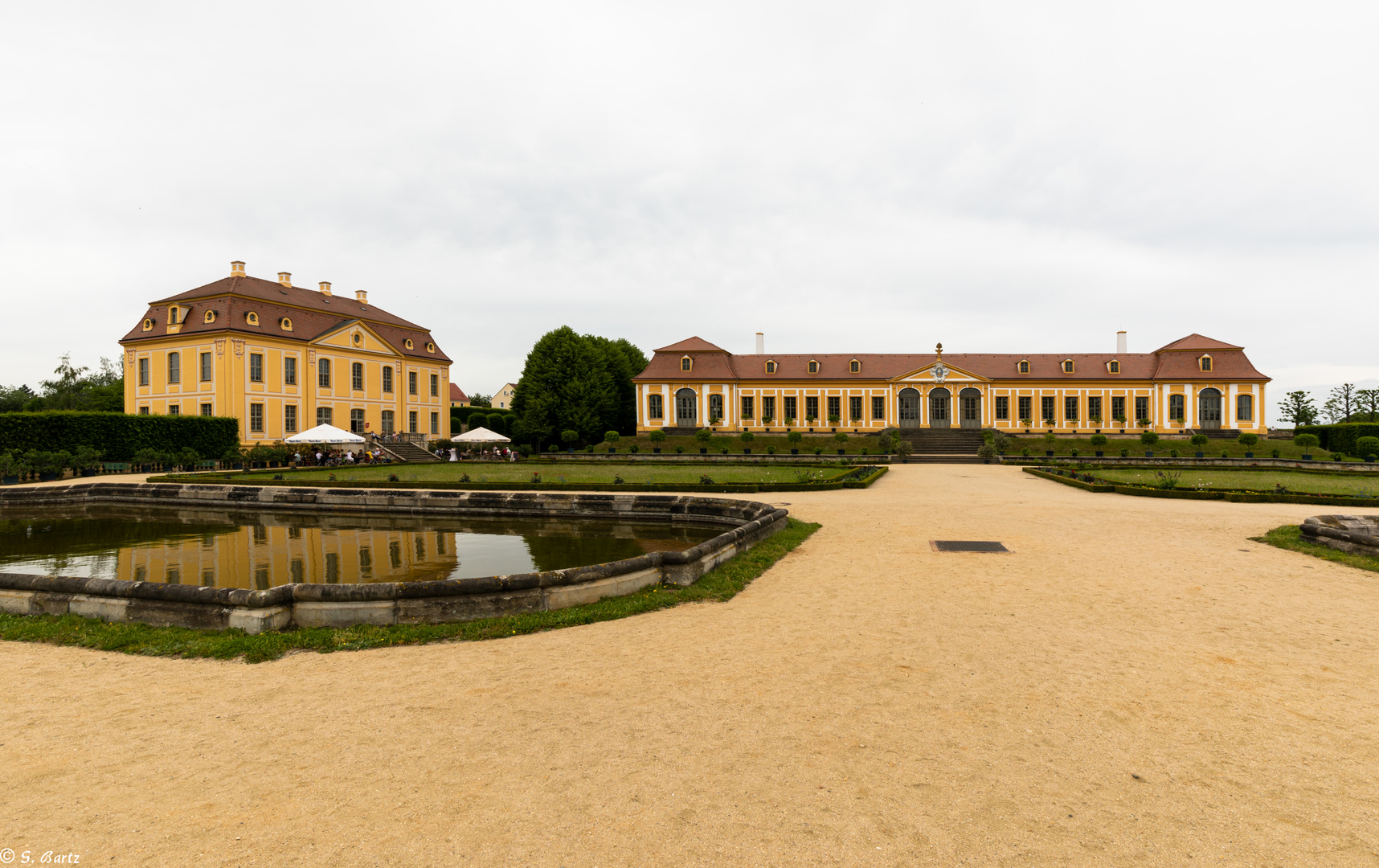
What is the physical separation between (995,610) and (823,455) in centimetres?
2905

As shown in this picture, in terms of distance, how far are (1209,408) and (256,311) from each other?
62.7 m

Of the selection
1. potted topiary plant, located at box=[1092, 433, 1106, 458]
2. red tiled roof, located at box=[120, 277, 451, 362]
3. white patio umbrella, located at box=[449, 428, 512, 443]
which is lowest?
potted topiary plant, located at box=[1092, 433, 1106, 458]

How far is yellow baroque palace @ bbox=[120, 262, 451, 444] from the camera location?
3712 centimetres

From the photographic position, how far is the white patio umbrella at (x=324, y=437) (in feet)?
104

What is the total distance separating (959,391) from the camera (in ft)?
158

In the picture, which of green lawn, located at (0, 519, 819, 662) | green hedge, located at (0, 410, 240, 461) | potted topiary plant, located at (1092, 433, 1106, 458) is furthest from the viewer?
potted topiary plant, located at (1092, 433, 1106, 458)

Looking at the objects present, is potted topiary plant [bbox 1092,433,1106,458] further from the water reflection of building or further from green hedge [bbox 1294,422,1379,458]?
the water reflection of building

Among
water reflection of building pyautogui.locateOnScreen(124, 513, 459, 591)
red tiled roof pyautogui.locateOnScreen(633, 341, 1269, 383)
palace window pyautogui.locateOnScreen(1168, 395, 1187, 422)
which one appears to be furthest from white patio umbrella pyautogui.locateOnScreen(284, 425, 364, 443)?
palace window pyautogui.locateOnScreen(1168, 395, 1187, 422)

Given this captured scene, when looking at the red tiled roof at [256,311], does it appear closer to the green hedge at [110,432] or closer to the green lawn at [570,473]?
the green hedge at [110,432]

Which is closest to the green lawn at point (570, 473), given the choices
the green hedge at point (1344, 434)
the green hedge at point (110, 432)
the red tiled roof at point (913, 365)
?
the green hedge at point (110, 432)

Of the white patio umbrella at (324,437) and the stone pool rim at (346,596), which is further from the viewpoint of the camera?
the white patio umbrella at (324,437)

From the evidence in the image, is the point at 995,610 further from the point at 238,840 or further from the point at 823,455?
the point at 823,455

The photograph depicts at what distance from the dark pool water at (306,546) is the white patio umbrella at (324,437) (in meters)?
15.6

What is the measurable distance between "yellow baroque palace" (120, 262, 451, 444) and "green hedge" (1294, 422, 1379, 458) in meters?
56.9
